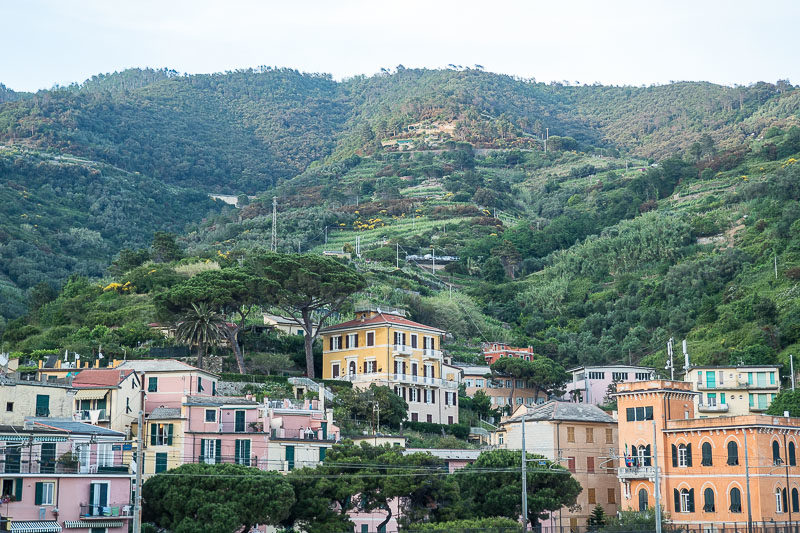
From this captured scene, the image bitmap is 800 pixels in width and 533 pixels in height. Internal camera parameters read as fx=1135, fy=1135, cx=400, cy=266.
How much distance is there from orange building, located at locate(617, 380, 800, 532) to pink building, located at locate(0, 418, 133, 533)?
30548 millimetres

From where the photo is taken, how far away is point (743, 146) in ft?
604

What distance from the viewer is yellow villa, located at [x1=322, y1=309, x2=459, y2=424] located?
8906 cm

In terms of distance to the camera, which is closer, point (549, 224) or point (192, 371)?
point (192, 371)

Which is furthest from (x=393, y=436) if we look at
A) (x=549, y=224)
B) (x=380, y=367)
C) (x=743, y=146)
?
(x=743, y=146)

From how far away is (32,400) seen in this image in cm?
6250

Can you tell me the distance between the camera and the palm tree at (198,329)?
270 ft

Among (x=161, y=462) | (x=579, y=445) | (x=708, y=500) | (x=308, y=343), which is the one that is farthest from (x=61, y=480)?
(x=708, y=500)

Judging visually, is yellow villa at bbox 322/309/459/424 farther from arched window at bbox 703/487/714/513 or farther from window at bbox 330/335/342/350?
arched window at bbox 703/487/714/513

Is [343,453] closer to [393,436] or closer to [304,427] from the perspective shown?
[304,427]

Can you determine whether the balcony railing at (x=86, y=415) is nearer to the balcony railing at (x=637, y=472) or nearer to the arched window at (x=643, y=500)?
the balcony railing at (x=637, y=472)

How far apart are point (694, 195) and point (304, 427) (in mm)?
110870

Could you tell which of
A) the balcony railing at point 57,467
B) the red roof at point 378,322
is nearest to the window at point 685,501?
the red roof at point 378,322

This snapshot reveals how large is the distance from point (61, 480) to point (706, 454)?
38.5 meters

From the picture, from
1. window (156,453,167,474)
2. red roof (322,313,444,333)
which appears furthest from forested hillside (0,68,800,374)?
window (156,453,167,474)
